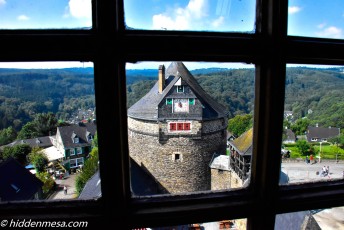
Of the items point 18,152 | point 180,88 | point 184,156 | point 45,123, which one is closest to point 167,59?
point 45,123

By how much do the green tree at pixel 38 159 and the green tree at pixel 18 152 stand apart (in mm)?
21

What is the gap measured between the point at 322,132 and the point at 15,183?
114cm

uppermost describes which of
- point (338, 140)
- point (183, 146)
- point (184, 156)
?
point (338, 140)

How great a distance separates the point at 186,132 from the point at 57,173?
22.1 ft

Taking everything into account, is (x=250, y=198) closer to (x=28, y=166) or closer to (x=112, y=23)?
(x=112, y=23)

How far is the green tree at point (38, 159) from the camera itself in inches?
32.3

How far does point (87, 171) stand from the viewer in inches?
37.4

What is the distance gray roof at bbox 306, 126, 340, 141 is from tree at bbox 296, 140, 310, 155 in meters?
0.03

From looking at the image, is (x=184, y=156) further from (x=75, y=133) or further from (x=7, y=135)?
(x=7, y=135)

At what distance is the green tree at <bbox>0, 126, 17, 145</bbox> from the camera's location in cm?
72

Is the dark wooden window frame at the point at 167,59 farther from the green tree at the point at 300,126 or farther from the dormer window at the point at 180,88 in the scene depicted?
the dormer window at the point at 180,88

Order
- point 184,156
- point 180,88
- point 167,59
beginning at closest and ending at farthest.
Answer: point 167,59 → point 180,88 → point 184,156

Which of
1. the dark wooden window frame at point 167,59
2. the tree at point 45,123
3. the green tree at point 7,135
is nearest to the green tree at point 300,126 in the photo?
the dark wooden window frame at point 167,59

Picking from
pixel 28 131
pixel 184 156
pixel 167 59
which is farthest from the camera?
pixel 184 156
